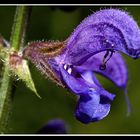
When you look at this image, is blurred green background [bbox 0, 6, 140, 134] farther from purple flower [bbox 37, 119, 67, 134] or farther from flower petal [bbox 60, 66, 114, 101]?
flower petal [bbox 60, 66, 114, 101]

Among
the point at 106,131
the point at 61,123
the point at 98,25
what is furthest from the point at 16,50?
the point at 106,131

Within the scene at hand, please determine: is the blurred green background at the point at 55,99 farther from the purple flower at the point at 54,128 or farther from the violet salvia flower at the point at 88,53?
the violet salvia flower at the point at 88,53

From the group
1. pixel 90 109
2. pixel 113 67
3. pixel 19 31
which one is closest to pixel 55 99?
pixel 113 67

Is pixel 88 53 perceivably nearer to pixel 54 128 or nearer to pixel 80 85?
pixel 80 85

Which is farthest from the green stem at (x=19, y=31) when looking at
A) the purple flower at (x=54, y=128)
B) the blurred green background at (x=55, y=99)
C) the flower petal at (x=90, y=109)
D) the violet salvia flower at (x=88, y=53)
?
the blurred green background at (x=55, y=99)

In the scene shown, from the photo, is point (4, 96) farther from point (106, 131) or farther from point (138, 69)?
point (138, 69)

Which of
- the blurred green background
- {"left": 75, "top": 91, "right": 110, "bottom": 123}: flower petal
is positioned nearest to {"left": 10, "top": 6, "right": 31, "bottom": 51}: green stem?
{"left": 75, "top": 91, "right": 110, "bottom": 123}: flower petal
